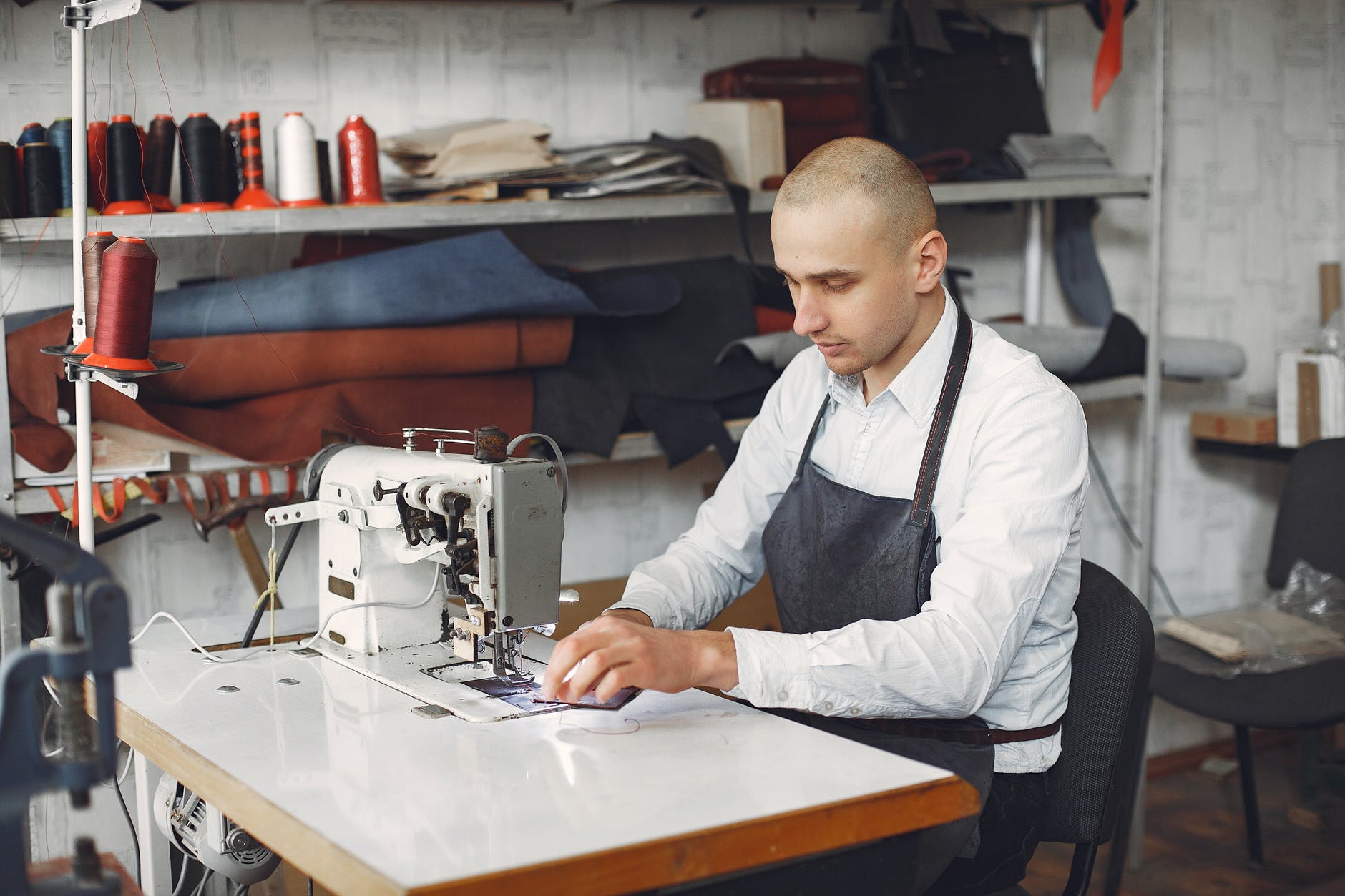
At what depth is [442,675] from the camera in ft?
5.93

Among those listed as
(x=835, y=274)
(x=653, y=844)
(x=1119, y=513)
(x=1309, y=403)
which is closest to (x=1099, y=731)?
(x=835, y=274)

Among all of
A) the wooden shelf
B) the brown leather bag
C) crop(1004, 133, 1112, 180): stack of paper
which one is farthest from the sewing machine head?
crop(1004, 133, 1112, 180): stack of paper

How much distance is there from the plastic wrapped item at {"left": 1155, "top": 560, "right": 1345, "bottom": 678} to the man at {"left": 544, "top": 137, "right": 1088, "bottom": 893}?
143 centimetres

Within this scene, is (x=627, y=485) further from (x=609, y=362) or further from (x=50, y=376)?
(x=50, y=376)

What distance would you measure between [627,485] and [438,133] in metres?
0.98

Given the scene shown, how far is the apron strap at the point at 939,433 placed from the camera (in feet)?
6.20

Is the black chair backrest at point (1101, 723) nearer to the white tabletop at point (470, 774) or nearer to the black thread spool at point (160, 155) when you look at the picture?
the white tabletop at point (470, 774)

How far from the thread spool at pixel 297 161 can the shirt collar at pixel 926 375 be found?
1.21 m

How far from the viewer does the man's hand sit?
1542 millimetres

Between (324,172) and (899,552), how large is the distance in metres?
1.39

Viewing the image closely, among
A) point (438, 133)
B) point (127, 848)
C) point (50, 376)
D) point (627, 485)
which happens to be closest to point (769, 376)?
point (627, 485)

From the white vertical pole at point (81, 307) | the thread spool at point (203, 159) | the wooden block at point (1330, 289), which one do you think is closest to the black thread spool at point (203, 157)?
the thread spool at point (203, 159)

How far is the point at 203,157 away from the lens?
8.11 feet

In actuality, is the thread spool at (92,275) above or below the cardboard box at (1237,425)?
above
